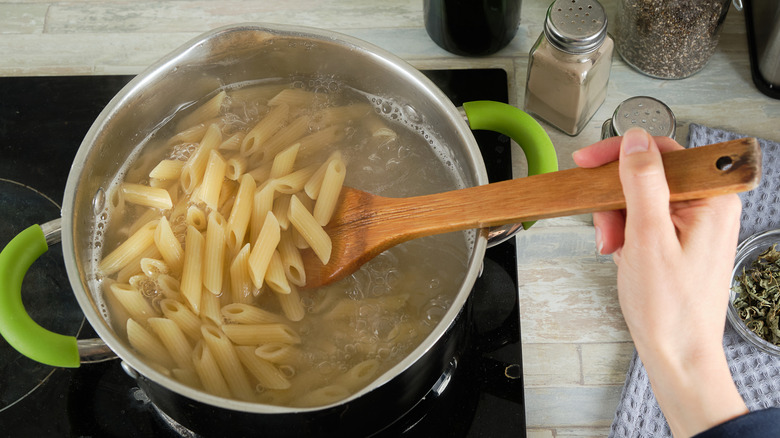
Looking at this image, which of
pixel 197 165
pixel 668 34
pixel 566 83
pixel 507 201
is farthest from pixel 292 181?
pixel 668 34

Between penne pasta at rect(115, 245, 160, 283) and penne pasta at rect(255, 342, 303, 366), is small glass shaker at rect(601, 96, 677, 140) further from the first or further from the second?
penne pasta at rect(115, 245, 160, 283)

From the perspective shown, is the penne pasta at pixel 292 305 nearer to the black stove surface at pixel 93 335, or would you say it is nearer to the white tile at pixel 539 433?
the black stove surface at pixel 93 335

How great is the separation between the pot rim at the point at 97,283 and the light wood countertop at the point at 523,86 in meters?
0.29

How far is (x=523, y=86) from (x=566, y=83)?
156 mm

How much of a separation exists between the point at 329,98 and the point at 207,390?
50 cm

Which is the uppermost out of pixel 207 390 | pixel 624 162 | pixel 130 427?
pixel 624 162

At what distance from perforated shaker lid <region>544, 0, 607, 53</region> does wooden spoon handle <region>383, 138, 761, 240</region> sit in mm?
319

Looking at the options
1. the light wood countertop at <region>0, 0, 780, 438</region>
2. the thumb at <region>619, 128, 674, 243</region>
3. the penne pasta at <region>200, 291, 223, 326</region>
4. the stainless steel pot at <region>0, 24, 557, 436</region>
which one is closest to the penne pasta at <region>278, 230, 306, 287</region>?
the penne pasta at <region>200, 291, 223, 326</region>

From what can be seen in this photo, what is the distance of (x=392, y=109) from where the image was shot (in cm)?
117

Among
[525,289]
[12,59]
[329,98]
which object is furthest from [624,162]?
[12,59]

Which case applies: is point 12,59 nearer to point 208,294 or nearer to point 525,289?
point 208,294

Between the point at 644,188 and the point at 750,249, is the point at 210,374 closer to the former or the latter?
the point at 644,188

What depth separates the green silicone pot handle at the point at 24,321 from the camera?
897 millimetres

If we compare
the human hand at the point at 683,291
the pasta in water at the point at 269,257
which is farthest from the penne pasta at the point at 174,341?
the human hand at the point at 683,291
